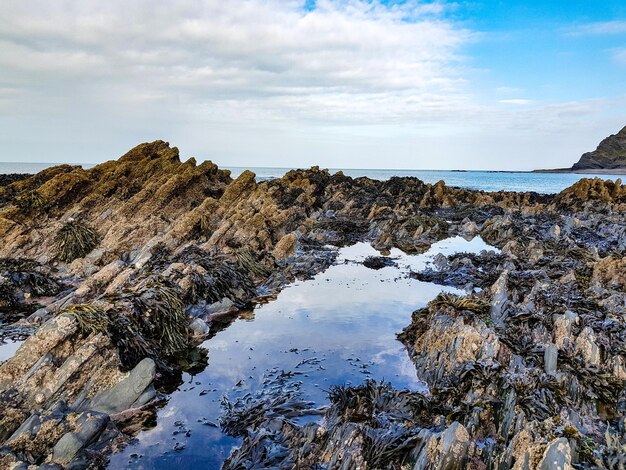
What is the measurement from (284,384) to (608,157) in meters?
183

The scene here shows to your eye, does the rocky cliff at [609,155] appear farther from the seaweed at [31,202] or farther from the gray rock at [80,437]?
the gray rock at [80,437]

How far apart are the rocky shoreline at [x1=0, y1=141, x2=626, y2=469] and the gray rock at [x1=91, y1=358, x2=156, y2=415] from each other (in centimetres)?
2

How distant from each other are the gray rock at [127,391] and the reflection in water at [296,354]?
1.49ft

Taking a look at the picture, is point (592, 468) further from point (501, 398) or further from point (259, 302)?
point (259, 302)

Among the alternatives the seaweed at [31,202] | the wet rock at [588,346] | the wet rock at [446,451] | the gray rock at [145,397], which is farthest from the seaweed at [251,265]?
the seaweed at [31,202]

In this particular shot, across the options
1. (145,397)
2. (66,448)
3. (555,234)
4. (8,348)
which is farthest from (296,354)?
(555,234)

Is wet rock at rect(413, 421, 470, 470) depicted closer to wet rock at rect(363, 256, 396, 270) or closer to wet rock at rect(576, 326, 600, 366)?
wet rock at rect(576, 326, 600, 366)

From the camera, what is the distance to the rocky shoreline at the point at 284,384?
13.4ft

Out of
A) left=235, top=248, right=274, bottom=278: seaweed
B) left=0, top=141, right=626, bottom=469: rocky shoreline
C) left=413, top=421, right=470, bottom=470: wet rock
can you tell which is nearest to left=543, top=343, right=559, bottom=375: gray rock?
left=0, top=141, right=626, bottom=469: rocky shoreline

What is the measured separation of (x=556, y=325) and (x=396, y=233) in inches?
476

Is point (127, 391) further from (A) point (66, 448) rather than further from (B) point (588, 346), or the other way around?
(B) point (588, 346)

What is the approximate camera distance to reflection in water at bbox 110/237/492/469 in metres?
4.60

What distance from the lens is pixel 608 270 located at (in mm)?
9781

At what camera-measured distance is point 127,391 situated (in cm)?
537
